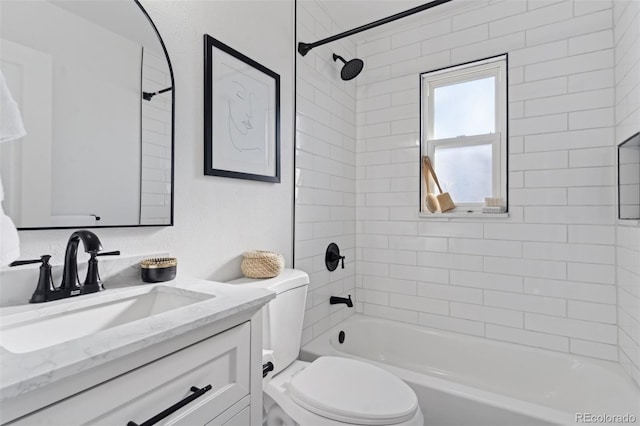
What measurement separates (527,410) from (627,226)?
40.8 inches

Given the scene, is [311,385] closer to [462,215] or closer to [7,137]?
[7,137]

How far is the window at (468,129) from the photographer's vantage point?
2170mm

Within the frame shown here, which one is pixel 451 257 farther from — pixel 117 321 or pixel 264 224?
pixel 117 321

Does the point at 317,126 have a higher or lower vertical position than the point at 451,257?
higher

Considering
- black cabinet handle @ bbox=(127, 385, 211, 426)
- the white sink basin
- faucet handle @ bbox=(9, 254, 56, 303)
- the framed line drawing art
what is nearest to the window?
the framed line drawing art

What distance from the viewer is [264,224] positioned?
173 cm

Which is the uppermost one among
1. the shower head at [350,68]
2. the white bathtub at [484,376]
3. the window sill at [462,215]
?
the shower head at [350,68]

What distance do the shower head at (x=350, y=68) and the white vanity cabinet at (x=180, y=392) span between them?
6.10ft

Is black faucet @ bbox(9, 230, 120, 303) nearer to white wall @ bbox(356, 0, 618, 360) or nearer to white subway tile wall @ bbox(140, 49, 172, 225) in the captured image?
white subway tile wall @ bbox(140, 49, 172, 225)

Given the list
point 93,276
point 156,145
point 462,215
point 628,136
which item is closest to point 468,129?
point 462,215

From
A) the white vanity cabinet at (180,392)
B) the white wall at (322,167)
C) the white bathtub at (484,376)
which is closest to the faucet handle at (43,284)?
the white vanity cabinet at (180,392)

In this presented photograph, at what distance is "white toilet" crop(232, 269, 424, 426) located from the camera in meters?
1.16

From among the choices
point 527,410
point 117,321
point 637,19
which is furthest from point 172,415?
point 637,19

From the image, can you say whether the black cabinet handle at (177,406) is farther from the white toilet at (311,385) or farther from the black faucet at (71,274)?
the white toilet at (311,385)
